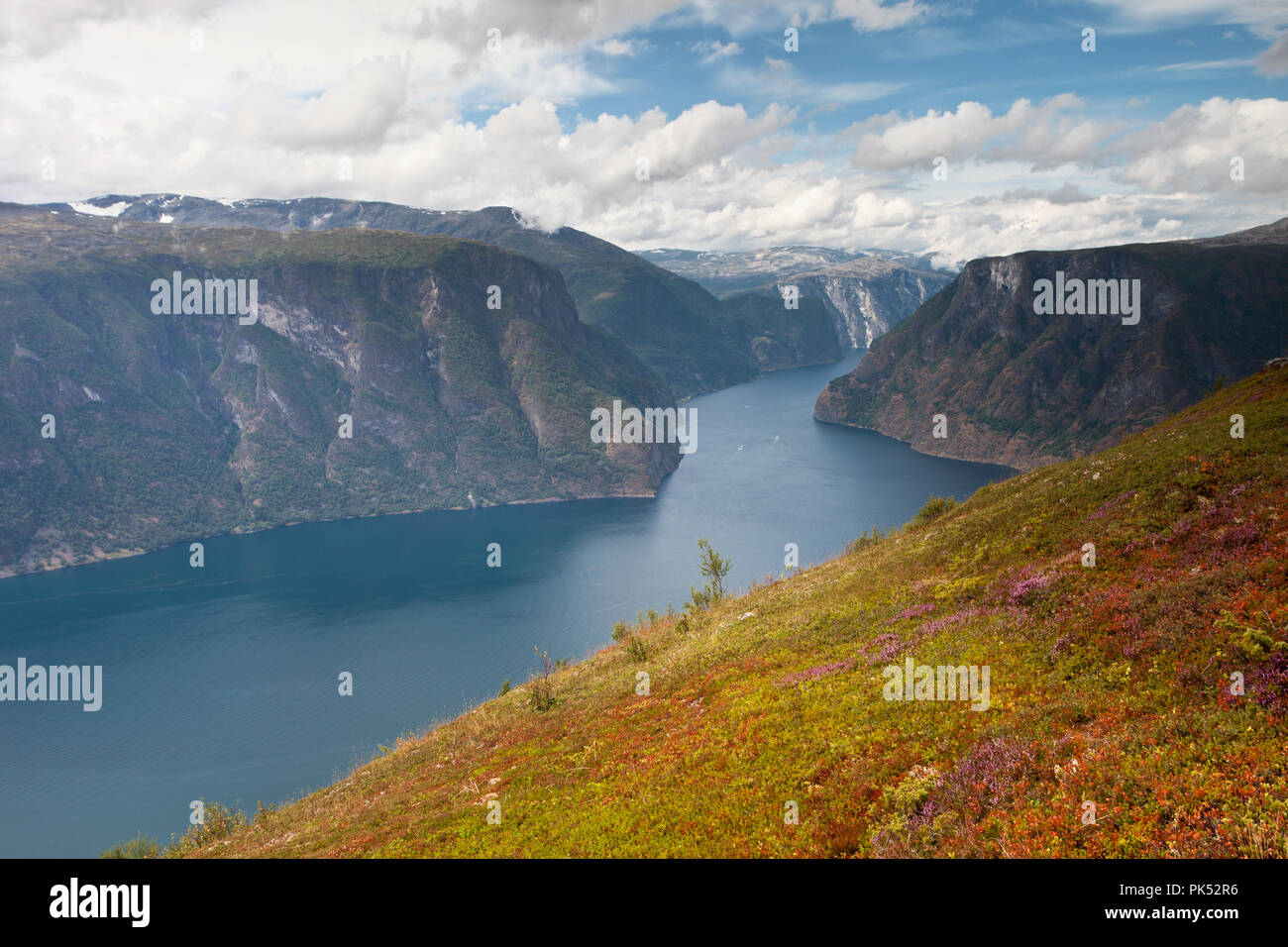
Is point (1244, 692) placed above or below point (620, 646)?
above

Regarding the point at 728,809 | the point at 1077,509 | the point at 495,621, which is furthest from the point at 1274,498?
the point at 495,621

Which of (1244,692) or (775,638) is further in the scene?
(775,638)

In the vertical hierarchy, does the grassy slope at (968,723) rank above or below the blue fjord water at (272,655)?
above

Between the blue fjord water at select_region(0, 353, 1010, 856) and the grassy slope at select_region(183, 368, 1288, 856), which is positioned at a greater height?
the grassy slope at select_region(183, 368, 1288, 856)

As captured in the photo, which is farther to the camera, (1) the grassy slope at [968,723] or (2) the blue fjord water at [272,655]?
(2) the blue fjord water at [272,655]

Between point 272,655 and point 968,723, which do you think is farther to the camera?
point 272,655

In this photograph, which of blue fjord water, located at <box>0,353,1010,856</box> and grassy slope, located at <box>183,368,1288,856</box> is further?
blue fjord water, located at <box>0,353,1010,856</box>

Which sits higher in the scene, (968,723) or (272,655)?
(968,723)
